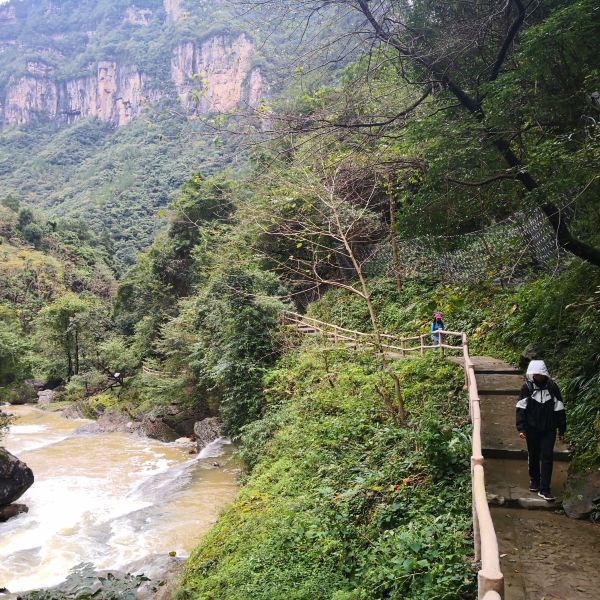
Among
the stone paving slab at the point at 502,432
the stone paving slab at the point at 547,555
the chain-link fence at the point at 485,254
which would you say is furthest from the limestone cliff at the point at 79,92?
the stone paving slab at the point at 547,555

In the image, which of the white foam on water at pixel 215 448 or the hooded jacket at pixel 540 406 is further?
the white foam on water at pixel 215 448

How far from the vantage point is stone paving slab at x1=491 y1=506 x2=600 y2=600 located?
3.86 m

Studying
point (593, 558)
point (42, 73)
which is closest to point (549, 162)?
point (593, 558)

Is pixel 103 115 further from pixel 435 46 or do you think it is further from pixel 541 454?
pixel 541 454

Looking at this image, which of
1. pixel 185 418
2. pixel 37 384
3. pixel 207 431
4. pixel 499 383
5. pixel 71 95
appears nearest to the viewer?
pixel 499 383

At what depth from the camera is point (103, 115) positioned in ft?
525

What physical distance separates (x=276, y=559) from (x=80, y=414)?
82.7 feet

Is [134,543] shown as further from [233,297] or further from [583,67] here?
[583,67]

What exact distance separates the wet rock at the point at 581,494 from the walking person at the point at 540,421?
0.59 feet

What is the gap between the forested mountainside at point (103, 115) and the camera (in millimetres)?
96950

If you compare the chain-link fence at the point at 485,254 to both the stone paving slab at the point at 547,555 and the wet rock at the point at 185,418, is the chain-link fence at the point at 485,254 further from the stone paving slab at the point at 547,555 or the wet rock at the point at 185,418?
the wet rock at the point at 185,418

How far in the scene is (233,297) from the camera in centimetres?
1686

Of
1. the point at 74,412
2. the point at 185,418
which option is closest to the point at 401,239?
the point at 185,418

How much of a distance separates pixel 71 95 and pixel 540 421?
19697cm
